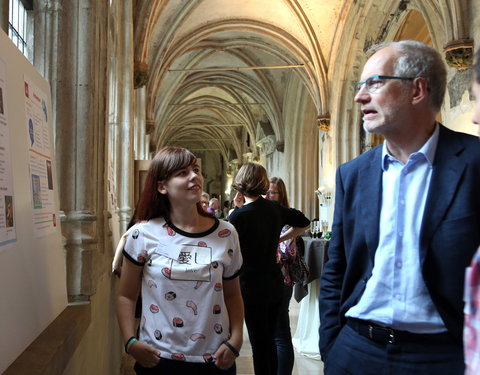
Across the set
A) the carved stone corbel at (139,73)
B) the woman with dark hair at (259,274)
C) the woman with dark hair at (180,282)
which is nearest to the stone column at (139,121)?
the carved stone corbel at (139,73)

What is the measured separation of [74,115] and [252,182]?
3.65 ft

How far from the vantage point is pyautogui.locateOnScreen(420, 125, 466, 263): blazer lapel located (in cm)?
143

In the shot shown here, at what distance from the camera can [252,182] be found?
10.2 feet

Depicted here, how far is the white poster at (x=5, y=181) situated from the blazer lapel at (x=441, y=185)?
1140 mm

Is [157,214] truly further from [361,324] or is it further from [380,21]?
[380,21]

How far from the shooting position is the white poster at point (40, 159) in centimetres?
173

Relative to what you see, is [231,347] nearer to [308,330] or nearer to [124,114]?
[308,330]

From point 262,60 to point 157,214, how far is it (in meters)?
16.5

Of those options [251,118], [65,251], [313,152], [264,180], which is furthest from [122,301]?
[251,118]

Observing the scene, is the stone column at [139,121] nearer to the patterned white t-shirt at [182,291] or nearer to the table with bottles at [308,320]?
the table with bottles at [308,320]

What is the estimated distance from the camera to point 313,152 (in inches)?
718

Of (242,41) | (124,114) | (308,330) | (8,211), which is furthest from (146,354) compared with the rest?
(242,41)

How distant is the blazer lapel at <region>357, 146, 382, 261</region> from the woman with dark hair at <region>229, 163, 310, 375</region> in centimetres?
140

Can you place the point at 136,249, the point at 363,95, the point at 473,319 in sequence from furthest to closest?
the point at 136,249
the point at 363,95
the point at 473,319
